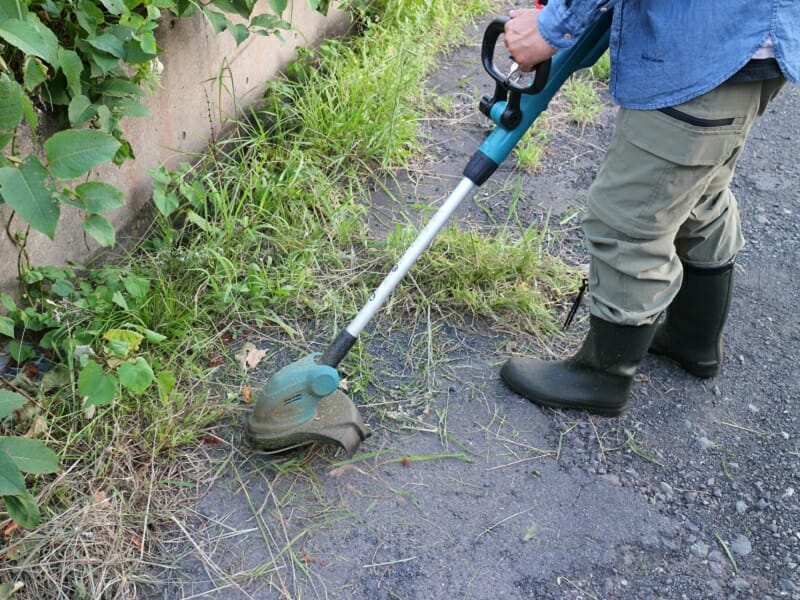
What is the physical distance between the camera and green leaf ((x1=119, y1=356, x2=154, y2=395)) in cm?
197

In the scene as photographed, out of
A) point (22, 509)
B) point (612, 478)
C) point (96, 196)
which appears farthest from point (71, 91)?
point (612, 478)

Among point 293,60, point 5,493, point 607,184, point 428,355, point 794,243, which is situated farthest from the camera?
point 293,60

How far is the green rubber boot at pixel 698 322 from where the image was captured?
237 centimetres

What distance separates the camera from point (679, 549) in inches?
83.1

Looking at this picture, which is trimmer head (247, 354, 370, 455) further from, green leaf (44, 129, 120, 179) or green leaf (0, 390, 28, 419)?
green leaf (44, 129, 120, 179)

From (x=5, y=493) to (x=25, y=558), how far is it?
11.2 inches

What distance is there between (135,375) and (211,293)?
66cm

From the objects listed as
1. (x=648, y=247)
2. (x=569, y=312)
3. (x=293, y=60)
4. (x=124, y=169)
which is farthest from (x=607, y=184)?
(x=293, y=60)

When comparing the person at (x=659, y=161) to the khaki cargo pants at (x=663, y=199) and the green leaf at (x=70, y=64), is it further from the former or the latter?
the green leaf at (x=70, y=64)

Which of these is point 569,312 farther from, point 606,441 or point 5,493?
point 5,493

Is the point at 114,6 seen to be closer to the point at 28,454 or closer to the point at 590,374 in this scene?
the point at 28,454

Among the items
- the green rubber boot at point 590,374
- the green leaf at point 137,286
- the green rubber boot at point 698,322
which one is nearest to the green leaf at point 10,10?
the green leaf at point 137,286

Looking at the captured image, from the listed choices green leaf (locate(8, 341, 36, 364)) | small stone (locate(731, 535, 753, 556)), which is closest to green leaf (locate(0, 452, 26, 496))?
green leaf (locate(8, 341, 36, 364))

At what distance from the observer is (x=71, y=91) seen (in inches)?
84.7
